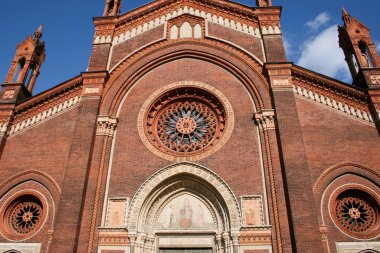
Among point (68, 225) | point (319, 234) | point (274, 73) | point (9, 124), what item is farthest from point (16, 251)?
point (274, 73)

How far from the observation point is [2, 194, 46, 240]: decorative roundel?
43.1 ft

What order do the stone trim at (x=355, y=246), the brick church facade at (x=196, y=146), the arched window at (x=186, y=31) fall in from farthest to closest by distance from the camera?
the arched window at (x=186, y=31)
the brick church facade at (x=196, y=146)
the stone trim at (x=355, y=246)

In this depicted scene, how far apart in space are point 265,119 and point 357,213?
16.1 feet

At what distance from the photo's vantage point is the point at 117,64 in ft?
53.3

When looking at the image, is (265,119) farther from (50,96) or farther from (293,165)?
(50,96)

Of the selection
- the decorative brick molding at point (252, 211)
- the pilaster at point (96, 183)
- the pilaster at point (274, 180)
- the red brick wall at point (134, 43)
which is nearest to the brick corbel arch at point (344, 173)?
the pilaster at point (274, 180)

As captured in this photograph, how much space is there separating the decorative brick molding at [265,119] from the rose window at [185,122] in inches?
63.1

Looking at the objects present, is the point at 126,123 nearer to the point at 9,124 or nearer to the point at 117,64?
the point at 117,64

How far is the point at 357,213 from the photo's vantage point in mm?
12281

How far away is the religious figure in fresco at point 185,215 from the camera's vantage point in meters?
13.1

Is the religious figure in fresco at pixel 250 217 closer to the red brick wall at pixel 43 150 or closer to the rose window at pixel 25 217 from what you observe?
the red brick wall at pixel 43 150

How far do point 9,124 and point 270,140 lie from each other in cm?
1205

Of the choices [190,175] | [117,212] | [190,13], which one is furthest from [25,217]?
[190,13]

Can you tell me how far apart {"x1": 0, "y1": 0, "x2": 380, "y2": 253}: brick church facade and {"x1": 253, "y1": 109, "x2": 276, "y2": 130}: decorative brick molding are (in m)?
0.05
